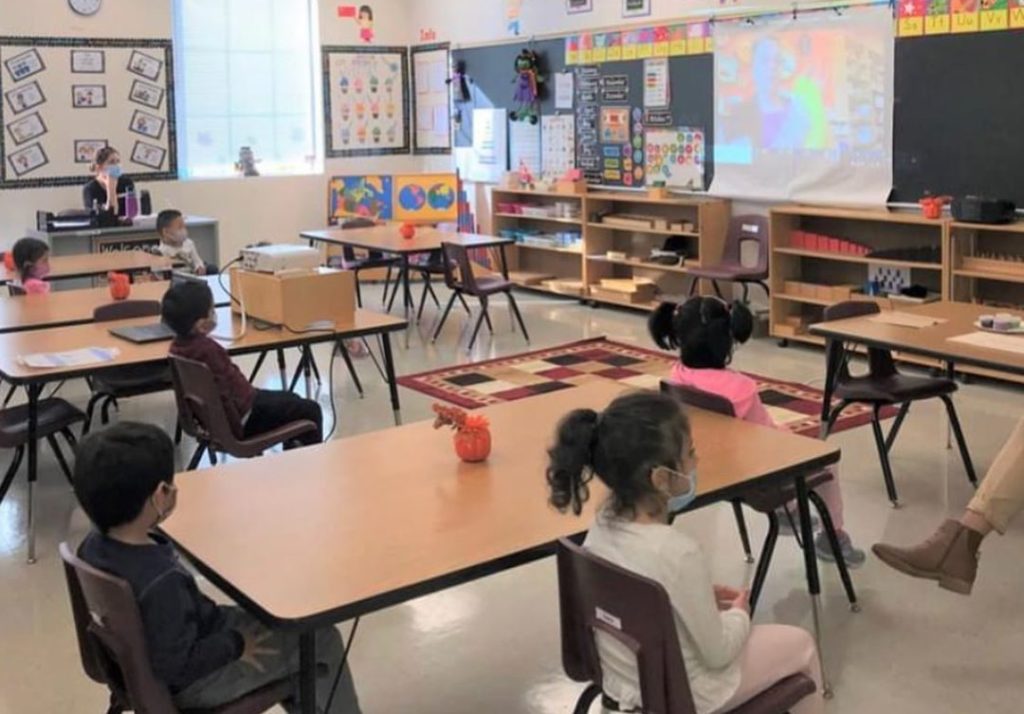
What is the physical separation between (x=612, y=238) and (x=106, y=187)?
388 cm

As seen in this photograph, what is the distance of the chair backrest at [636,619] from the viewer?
1.93 meters

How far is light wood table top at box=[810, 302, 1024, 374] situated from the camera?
374 centimetres

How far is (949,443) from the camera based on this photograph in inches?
199

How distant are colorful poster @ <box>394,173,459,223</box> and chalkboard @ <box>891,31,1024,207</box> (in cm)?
443

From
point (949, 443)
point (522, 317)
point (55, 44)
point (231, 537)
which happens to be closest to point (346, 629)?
point (231, 537)

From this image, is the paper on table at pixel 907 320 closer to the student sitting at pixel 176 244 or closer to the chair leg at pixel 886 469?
the chair leg at pixel 886 469

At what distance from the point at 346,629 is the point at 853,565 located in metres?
1.66

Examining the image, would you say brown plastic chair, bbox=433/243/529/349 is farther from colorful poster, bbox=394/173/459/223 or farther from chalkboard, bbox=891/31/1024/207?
colorful poster, bbox=394/173/459/223

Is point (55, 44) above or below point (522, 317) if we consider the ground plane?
above

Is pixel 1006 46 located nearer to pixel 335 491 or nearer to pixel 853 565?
pixel 853 565

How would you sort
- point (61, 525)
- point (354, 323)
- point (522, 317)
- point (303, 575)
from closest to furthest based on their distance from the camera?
point (303, 575) → point (61, 525) → point (354, 323) → point (522, 317)

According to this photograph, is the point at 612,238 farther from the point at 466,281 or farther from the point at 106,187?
the point at 106,187

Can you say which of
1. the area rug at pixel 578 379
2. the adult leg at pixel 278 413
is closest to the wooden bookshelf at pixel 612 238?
the area rug at pixel 578 379

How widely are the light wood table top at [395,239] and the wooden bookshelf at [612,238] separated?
102 cm
